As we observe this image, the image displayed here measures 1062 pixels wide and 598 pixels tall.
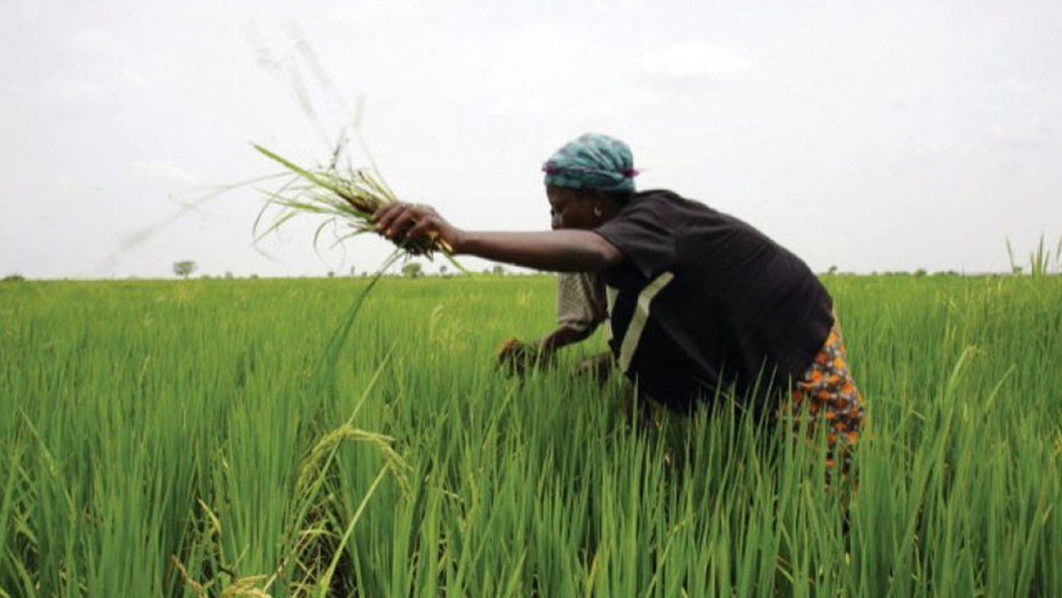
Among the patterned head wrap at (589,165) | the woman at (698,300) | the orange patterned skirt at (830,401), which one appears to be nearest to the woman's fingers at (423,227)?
the woman at (698,300)

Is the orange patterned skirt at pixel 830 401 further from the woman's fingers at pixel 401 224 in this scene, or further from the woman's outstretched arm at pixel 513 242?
the woman's fingers at pixel 401 224

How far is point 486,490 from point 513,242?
1.62ft

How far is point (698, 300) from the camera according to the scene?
5.65ft

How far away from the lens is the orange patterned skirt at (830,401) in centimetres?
183

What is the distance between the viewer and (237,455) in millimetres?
1469

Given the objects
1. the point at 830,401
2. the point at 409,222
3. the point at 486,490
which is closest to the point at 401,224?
the point at 409,222

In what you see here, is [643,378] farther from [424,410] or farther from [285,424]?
[285,424]

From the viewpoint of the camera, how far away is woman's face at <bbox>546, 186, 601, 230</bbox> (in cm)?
175

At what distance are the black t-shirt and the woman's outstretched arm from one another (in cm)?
13

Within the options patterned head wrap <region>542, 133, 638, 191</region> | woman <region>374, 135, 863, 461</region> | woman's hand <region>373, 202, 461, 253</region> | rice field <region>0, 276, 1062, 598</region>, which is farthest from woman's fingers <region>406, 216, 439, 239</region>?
patterned head wrap <region>542, 133, 638, 191</region>

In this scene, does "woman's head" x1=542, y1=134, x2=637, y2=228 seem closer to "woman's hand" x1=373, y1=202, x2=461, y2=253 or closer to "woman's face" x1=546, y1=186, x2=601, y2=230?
"woman's face" x1=546, y1=186, x2=601, y2=230

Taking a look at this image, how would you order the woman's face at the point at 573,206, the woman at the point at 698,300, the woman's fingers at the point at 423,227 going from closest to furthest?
the woman's fingers at the point at 423,227 → the woman at the point at 698,300 → the woman's face at the point at 573,206

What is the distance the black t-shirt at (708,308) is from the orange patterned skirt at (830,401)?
0.04m

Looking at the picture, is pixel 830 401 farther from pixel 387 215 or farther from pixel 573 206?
pixel 387 215
